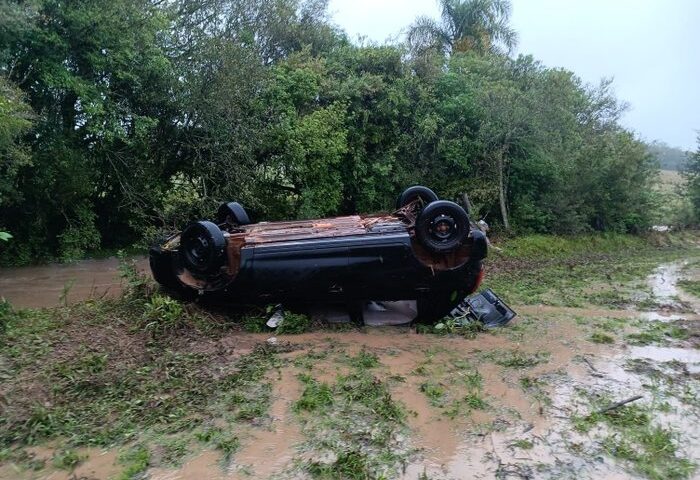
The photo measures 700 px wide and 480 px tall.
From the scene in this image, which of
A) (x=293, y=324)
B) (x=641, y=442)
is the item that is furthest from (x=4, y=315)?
(x=641, y=442)

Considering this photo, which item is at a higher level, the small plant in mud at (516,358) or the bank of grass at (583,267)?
the small plant in mud at (516,358)

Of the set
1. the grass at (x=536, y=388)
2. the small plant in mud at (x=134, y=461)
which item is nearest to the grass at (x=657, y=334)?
the grass at (x=536, y=388)

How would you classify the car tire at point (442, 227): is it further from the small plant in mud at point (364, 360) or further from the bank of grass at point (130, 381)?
the bank of grass at point (130, 381)

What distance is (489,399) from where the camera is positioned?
5.33 m

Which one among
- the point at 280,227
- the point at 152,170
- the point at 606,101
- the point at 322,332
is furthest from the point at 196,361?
the point at 606,101

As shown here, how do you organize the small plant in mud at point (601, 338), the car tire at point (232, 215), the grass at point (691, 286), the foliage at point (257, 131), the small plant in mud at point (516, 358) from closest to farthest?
the small plant in mud at point (516, 358) → the small plant in mud at point (601, 338) → the car tire at point (232, 215) → the grass at point (691, 286) → the foliage at point (257, 131)

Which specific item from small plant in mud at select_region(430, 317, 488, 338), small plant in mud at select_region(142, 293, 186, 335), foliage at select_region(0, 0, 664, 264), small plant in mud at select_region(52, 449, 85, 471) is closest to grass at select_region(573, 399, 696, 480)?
small plant in mud at select_region(430, 317, 488, 338)

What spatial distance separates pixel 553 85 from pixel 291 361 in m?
14.1

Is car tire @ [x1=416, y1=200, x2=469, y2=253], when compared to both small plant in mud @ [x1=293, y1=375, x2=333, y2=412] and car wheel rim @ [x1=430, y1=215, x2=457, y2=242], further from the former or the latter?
small plant in mud @ [x1=293, y1=375, x2=333, y2=412]

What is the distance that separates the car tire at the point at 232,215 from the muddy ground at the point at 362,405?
7.35ft

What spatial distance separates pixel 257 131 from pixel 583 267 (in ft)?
30.1

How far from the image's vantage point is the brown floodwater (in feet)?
32.0

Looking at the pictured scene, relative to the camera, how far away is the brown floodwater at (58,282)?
974 centimetres

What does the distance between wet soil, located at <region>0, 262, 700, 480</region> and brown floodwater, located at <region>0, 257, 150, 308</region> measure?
4574 mm
